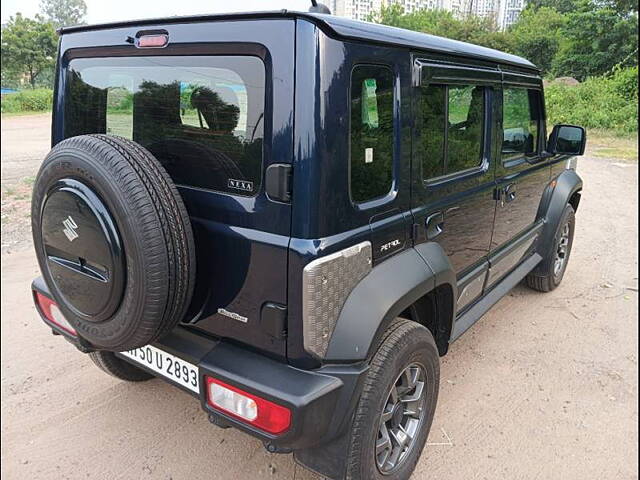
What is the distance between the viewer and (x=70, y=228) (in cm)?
182

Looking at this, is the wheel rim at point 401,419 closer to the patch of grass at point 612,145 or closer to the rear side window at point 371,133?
the rear side window at point 371,133

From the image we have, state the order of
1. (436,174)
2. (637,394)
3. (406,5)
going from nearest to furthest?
(436,174), (637,394), (406,5)

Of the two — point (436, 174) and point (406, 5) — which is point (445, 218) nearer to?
point (436, 174)

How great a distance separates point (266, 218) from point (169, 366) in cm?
82

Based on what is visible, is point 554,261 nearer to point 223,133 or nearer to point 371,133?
point 371,133

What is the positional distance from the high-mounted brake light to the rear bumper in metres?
1.18

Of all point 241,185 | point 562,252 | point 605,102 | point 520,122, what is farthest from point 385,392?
point 605,102

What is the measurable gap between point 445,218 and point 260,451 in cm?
143

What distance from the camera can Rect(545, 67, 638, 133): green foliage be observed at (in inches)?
632

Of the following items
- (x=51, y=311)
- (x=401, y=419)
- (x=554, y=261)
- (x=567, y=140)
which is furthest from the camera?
(x=554, y=261)

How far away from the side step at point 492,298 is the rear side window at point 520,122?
0.86 m

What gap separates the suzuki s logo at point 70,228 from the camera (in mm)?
1801

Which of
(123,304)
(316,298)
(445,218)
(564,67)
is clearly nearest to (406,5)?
(445,218)

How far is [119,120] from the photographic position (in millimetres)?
2193
